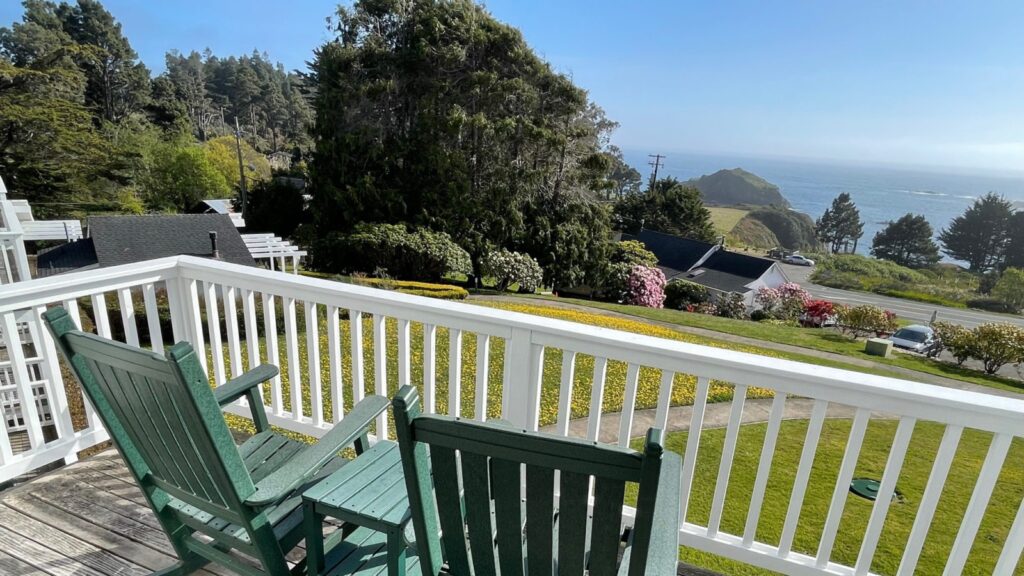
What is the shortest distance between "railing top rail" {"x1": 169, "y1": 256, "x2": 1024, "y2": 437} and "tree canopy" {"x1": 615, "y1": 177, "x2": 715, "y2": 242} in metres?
35.9

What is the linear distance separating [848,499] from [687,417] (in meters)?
1.50

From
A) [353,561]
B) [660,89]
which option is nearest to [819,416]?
[353,561]

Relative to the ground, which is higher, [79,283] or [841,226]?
[79,283]

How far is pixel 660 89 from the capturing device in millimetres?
36000

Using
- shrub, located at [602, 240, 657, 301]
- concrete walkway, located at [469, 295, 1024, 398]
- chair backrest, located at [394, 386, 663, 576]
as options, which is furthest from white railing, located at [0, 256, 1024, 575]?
shrub, located at [602, 240, 657, 301]

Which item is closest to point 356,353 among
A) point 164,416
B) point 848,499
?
point 164,416

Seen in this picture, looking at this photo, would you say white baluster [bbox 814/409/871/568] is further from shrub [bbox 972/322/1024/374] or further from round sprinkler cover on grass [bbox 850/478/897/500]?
shrub [bbox 972/322/1024/374]

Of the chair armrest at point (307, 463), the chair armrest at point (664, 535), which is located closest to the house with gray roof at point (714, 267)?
the chair armrest at point (664, 535)

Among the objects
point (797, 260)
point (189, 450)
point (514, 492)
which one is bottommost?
point (797, 260)

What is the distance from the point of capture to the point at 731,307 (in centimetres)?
1858

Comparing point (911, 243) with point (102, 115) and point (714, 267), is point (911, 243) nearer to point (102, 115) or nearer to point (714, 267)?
point (714, 267)

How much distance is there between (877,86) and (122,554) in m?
52.2

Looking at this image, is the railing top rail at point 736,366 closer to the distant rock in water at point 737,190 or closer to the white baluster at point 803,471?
the white baluster at point 803,471

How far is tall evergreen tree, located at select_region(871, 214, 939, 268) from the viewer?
49438 millimetres
